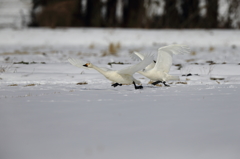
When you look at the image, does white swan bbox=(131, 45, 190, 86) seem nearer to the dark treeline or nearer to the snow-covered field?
the snow-covered field

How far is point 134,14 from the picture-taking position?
2216 centimetres

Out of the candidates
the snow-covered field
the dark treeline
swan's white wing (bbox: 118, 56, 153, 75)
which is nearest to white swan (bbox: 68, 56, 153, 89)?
swan's white wing (bbox: 118, 56, 153, 75)

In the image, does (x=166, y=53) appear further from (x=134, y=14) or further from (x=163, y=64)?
(x=134, y=14)

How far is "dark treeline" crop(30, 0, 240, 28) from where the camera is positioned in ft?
72.4

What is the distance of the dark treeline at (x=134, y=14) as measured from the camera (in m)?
22.1

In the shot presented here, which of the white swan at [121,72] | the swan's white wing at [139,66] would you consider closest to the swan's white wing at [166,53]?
the white swan at [121,72]

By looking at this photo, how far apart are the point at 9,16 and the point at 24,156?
2121cm

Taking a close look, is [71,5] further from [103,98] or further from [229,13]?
[103,98]

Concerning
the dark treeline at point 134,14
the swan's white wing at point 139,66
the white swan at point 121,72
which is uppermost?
the swan's white wing at point 139,66

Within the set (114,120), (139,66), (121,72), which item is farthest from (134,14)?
(114,120)

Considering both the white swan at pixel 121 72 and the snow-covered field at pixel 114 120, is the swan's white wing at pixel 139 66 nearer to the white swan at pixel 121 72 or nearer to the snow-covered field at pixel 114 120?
the white swan at pixel 121 72

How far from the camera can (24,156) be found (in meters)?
3.11

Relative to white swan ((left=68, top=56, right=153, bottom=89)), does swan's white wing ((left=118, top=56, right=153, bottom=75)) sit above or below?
above

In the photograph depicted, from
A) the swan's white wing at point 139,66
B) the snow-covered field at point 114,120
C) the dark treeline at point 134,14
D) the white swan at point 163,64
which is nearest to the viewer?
the snow-covered field at point 114,120
